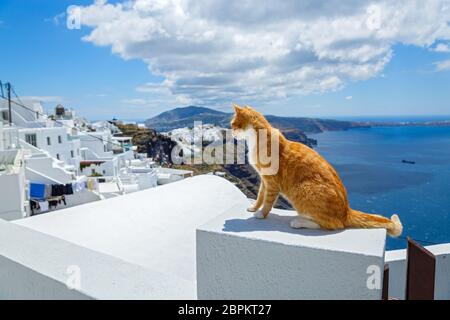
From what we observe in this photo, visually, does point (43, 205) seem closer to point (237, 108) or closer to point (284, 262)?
point (237, 108)

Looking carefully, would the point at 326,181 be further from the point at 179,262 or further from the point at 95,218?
the point at 95,218

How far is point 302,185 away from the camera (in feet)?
4.76

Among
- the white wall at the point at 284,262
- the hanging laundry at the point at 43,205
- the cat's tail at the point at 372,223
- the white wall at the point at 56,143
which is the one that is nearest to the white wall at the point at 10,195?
the hanging laundry at the point at 43,205

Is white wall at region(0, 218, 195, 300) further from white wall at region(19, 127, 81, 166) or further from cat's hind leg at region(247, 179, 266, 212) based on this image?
white wall at region(19, 127, 81, 166)

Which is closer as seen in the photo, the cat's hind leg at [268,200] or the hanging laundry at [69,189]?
the cat's hind leg at [268,200]

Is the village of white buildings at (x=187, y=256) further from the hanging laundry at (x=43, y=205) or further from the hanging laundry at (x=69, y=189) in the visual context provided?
the hanging laundry at (x=69, y=189)

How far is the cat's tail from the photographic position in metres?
1.38

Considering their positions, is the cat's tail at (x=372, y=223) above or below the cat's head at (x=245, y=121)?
below

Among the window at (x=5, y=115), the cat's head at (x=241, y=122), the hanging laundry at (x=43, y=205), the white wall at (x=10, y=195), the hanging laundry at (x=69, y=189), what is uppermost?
the window at (x=5, y=115)

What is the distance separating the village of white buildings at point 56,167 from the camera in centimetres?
1018
